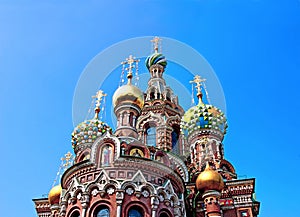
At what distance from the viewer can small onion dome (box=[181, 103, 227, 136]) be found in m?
17.0

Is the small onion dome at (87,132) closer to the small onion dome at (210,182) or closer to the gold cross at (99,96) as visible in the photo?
the gold cross at (99,96)

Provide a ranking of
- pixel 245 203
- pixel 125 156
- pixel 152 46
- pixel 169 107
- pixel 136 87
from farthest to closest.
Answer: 1. pixel 152 46
2. pixel 169 107
3. pixel 136 87
4. pixel 245 203
5. pixel 125 156

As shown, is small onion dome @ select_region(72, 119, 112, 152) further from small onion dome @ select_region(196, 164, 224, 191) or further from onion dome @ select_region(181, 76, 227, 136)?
small onion dome @ select_region(196, 164, 224, 191)

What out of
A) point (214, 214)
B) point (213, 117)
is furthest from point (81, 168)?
point (213, 117)

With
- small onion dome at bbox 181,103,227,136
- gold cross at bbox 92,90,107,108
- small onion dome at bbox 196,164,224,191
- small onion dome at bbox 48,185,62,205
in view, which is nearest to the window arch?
Answer: small onion dome at bbox 196,164,224,191

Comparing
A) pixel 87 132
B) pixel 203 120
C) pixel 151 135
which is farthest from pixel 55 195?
pixel 203 120

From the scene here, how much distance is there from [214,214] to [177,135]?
7457mm

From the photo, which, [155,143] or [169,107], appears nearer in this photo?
[155,143]

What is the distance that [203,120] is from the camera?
56.0 ft

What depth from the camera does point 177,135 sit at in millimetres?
18953

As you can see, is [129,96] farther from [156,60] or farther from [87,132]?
[156,60]

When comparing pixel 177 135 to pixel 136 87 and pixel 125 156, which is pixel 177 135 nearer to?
pixel 136 87

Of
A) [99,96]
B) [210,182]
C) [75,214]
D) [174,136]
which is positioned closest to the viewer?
[75,214]

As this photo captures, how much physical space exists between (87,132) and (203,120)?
17.3ft
